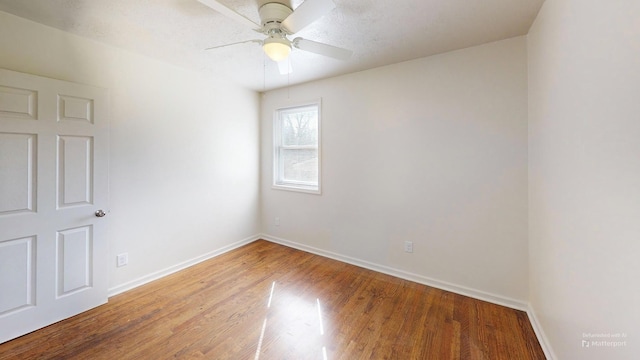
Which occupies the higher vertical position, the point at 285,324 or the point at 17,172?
the point at 17,172

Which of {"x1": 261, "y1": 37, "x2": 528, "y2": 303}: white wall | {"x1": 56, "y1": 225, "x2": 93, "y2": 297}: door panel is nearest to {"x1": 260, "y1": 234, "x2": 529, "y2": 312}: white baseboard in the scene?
{"x1": 261, "y1": 37, "x2": 528, "y2": 303}: white wall

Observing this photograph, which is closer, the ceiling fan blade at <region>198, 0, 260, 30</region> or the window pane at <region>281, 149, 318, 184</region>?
the ceiling fan blade at <region>198, 0, 260, 30</region>

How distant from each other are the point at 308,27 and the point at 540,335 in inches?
115

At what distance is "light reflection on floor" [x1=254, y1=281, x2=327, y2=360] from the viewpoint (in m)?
1.78

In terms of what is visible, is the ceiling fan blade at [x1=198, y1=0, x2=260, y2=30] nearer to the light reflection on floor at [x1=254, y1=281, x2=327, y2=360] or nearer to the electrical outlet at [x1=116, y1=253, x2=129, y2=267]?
the light reflection on floor at [x1=254, y1=281, x2=327, y2=360]

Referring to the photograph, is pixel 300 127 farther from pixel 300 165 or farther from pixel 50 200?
pixel 50 200

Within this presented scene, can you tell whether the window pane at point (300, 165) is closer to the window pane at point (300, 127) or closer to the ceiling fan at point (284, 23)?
the window pane at point (300, 127)

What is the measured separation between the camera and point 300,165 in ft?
12.2

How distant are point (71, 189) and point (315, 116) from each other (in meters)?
2.70

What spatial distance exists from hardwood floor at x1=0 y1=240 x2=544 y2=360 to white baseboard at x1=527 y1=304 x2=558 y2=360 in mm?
41

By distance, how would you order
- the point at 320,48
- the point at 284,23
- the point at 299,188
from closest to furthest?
the point at 284,23 < the point at 320,48 < the point at 299,188

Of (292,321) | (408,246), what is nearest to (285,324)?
(292,321)

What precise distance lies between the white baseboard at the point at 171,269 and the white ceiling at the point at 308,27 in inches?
92.5

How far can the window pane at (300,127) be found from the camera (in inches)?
139
